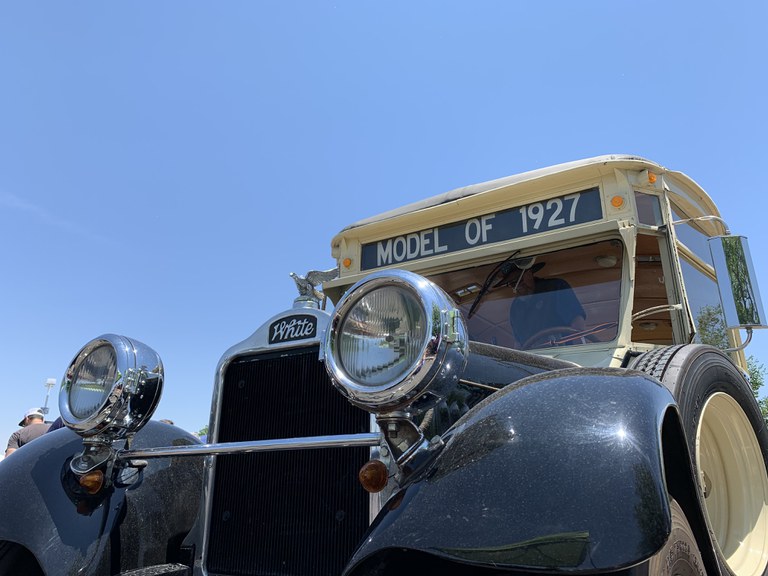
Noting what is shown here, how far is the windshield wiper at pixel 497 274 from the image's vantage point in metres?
3.27

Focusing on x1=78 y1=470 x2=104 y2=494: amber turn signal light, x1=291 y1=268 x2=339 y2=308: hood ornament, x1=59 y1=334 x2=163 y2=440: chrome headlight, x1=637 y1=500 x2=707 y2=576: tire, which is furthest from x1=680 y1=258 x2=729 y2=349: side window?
x1=78 y1=470 x2=104 y2=494: amber turn signal light

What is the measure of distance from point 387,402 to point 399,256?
212 centimetres

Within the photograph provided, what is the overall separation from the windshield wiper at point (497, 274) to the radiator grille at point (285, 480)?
1140 millimetres

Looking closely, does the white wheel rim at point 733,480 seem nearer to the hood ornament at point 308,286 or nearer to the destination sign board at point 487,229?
the destination sign board at point 487,229

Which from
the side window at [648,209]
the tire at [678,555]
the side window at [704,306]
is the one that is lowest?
the tire at [678,555]

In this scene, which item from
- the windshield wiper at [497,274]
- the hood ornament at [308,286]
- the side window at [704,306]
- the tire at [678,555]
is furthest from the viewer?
the side window at [704,306]

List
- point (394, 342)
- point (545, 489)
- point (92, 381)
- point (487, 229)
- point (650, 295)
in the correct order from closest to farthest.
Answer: point (545, 489) → point (394, 342) → point (92, 381) → point (650, 295) → point (487, 229)

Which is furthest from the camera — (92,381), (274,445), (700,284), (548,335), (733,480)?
(700,284)

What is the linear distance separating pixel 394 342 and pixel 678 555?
3.07ft

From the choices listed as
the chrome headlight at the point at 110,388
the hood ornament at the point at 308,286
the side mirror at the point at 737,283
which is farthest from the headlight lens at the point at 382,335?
the side mirror at the point at 737,283

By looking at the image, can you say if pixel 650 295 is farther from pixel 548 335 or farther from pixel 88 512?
pixel 88 512

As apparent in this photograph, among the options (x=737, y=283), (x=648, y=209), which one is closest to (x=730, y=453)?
(x=737, y=283)

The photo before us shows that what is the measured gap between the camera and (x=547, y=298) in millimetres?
3172

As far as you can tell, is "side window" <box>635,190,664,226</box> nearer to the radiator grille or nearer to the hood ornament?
the hood ornament
